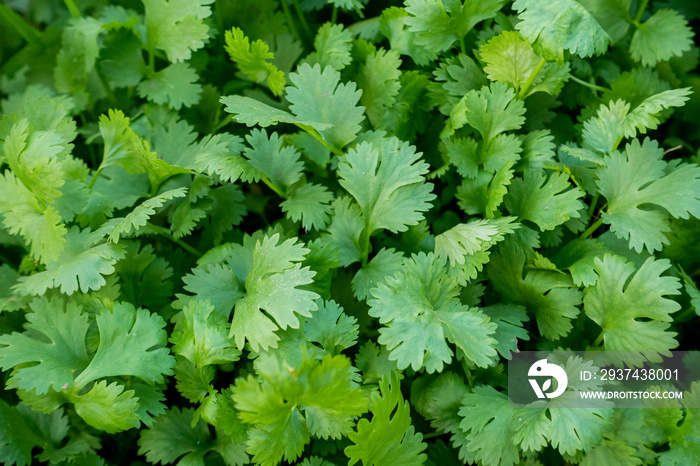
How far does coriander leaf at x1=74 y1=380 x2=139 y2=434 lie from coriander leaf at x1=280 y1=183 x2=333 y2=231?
43 cm

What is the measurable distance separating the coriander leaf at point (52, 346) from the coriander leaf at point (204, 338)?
20cm

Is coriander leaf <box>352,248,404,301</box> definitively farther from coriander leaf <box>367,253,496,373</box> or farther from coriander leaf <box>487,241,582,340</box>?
coriander leaf <box>487,241,582,340</box>

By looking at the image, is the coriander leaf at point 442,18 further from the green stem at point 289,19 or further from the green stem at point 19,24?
the green stem at point 19,24

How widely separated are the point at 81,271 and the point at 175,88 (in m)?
0.47

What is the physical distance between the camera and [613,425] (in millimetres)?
1031

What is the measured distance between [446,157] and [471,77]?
0.57 feet

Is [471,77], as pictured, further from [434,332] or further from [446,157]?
[434,332]

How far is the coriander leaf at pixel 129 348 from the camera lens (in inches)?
39.6

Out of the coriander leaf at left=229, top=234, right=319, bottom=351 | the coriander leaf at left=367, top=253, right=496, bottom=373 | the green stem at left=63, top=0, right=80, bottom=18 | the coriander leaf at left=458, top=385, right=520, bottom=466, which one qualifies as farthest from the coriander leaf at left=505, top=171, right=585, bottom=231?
the green stem at left=63, top=0, right=80, bottom=18

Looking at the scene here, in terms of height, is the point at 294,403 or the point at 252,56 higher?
the point at 252,56

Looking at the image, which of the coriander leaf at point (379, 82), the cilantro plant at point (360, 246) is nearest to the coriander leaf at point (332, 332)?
the cilantro plant at point (360, 246)

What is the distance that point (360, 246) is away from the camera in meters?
1.13
